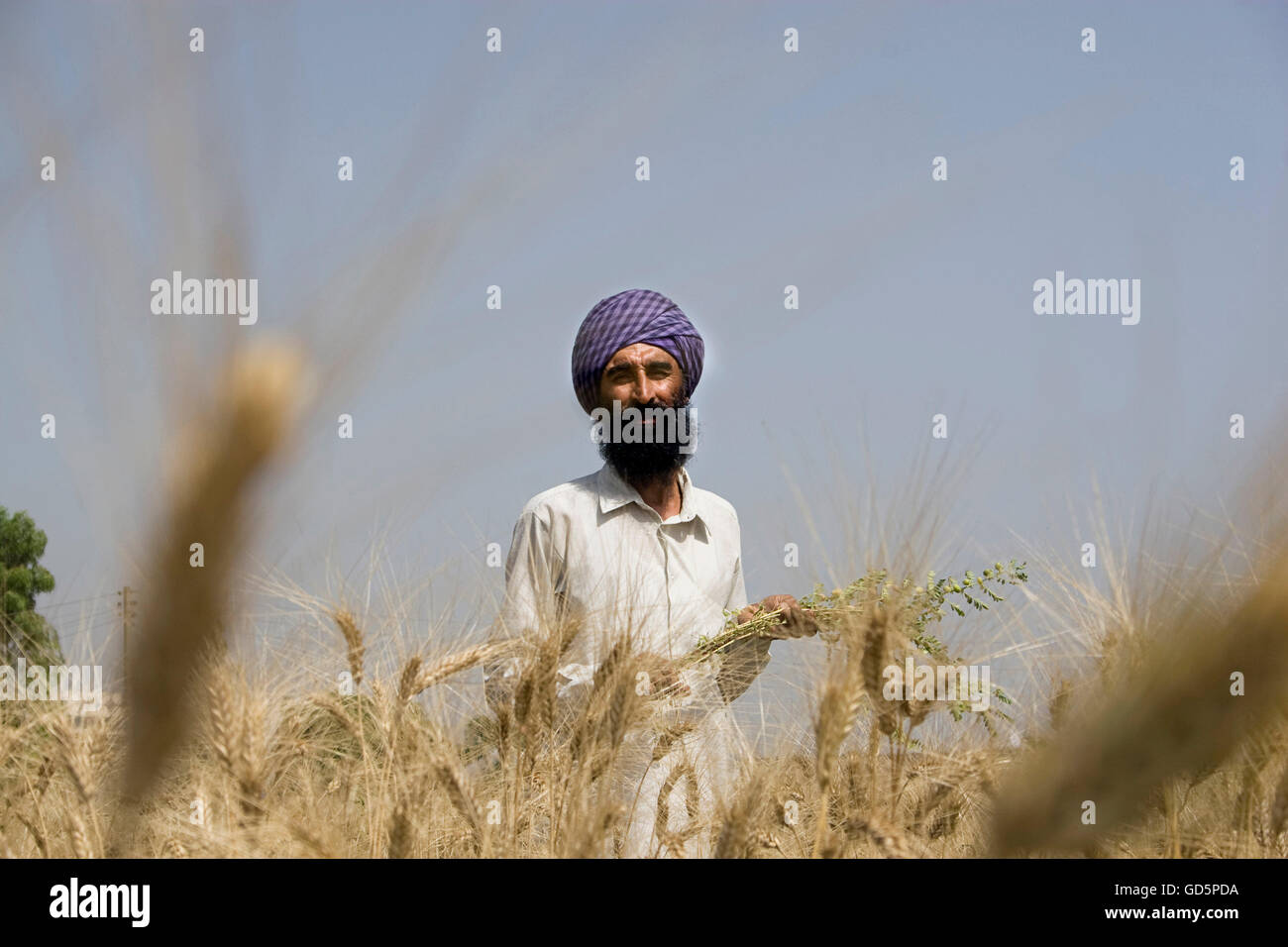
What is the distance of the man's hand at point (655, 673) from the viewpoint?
2.30m

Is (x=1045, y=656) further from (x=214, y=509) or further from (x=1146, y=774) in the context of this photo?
(x=214, y=509)

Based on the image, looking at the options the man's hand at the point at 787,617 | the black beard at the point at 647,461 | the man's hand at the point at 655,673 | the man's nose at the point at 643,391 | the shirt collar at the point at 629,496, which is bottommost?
the man's hand at the point at 655,673

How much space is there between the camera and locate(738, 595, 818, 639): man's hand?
235cm

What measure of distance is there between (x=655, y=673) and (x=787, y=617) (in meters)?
0.36

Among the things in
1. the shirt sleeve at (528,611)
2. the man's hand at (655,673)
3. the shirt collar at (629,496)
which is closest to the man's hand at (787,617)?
the man's hand at (655,673)

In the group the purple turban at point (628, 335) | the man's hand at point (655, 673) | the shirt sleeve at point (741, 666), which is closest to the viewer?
the man's hand at point (655, 673)

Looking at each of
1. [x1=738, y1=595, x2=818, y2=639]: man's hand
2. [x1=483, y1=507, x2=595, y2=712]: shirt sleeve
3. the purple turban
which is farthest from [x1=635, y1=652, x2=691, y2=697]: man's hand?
the purple turban

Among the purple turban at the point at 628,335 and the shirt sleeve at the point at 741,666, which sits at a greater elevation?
the purple turban at the point at 628,335

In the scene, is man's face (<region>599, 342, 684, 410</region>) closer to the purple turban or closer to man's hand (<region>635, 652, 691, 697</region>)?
the purple turban

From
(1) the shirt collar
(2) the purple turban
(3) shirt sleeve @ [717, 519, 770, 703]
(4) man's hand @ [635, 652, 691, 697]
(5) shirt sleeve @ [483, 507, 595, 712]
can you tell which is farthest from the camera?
(2) the purple turban

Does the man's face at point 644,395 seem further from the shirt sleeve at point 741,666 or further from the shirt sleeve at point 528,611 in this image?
the shirt sleeve at point 741,666

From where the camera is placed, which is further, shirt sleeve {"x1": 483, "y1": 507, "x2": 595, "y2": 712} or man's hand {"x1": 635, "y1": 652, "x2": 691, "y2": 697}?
shirt sleeve {"x1": 483, "y1": 507, "x2": 595, "y2": 712}

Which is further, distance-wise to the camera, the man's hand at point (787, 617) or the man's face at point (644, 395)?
the man's face at point (644, 395)
